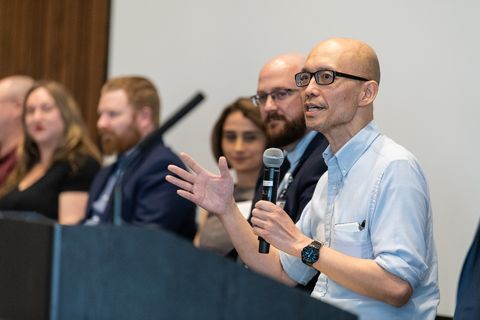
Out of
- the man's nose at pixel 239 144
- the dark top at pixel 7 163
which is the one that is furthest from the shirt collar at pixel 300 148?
the dark top at pixel 7 163

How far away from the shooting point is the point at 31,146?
9.88ft

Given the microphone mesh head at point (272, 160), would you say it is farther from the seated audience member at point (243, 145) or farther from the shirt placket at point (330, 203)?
the seated audience member at point (243, 145)

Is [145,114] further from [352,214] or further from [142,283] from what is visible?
[142,283]

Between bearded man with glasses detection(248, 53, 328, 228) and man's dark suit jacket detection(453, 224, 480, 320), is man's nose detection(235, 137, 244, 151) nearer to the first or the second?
bearded man with glasses detection(248, 53, 328, 228)

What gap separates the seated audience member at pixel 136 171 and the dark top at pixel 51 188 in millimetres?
157

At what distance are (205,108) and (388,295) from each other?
201cm

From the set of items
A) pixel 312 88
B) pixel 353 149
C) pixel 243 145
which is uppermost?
pixel 312 88

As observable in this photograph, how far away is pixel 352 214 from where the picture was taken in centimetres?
130

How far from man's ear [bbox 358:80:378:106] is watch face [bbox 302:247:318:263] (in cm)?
44

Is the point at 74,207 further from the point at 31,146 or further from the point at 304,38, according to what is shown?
the point at 304,38

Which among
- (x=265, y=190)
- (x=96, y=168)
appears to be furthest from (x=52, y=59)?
(x=265, y=190)

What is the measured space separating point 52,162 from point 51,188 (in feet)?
0.64

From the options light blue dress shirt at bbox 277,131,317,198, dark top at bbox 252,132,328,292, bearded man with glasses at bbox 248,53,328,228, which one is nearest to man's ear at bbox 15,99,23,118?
bearded man with glasses at bbox 248,53,328,228

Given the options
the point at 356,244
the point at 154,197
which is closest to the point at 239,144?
the point at 154,197
